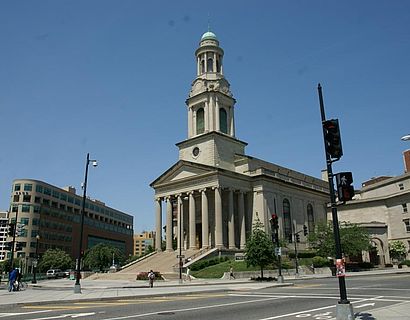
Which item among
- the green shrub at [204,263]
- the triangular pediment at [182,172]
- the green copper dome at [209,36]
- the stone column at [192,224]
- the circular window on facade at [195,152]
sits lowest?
the green shrub at [204,263]

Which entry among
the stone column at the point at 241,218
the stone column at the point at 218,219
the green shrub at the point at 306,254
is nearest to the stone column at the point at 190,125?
the stone column at the point at 241,218

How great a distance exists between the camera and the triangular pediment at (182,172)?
61562 mm

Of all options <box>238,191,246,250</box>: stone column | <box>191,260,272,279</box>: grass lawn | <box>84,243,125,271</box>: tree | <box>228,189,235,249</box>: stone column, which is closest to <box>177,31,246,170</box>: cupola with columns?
<box>238,191,246,250</box>: stone column

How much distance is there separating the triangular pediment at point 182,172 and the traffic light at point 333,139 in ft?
155

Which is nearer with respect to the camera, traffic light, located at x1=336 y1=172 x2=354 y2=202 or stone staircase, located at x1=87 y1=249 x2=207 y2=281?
traffic light, located at x1=336 y1=172 x2=354 y2=202

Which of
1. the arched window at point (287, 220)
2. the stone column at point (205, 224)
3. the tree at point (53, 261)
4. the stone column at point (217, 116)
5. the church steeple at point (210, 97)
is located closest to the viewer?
the stone column at point (205, 224)

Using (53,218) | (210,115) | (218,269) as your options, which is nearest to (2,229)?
(53,218)

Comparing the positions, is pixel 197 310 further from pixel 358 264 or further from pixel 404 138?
pixel 358 264

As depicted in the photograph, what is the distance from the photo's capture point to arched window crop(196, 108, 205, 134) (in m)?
69.4

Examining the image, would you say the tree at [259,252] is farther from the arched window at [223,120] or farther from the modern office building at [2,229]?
the modern office building at [2,229]

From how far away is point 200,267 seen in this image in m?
50.2

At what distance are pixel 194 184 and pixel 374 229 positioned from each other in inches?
1326

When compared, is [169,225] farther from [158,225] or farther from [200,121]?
[200,121]

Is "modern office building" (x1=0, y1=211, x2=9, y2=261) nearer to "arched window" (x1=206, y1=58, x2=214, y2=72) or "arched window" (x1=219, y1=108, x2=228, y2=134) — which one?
"arched window" (x1=206, y1=58, x2=214, y2=72)
